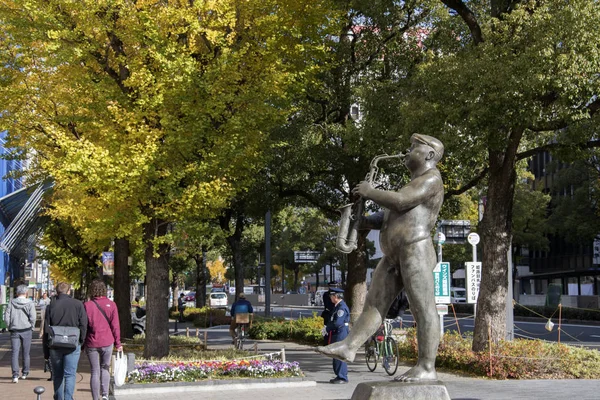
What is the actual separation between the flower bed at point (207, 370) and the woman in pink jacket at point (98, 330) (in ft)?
8.77

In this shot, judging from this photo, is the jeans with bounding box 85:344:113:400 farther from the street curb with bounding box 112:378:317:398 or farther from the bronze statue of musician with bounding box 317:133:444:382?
the bronze statue of musician with bounding box 317:133:444:382

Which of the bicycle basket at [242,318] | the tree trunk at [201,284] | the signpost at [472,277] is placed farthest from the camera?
the tree trunk at [201,284]

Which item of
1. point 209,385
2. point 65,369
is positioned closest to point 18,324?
point 209,385

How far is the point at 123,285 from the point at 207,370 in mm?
11123

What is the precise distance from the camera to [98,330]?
1080cm

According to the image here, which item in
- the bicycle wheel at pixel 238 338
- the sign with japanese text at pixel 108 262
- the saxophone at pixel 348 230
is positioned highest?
the saxophone at pixel 348 230

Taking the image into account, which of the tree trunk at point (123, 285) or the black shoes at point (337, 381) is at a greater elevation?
the tree trunk at point (123, 285)

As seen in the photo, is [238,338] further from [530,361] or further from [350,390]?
[530,361]

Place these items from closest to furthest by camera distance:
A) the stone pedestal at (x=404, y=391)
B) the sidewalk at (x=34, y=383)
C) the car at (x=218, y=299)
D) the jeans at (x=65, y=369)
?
1. the stone pedestal at (x=404, y=391)
2. the jeans at (x=65, y=369)
3. the sidewalk at (x=34, y=383)
4. the car at (x=218, y=299)

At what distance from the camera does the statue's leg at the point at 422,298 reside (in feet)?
25.0

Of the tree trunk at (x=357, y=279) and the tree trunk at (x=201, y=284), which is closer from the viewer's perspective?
the tree trunk at (x=357, y=279)

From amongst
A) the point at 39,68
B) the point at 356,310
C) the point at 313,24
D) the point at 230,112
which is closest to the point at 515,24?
the point at 313,24

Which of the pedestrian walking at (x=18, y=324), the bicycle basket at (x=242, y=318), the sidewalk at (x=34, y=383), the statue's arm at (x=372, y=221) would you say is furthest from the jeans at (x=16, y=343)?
the statue's arm at (x=372, y=221)

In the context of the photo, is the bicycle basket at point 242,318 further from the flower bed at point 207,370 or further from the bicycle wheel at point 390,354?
the flower bed at point 207,370
